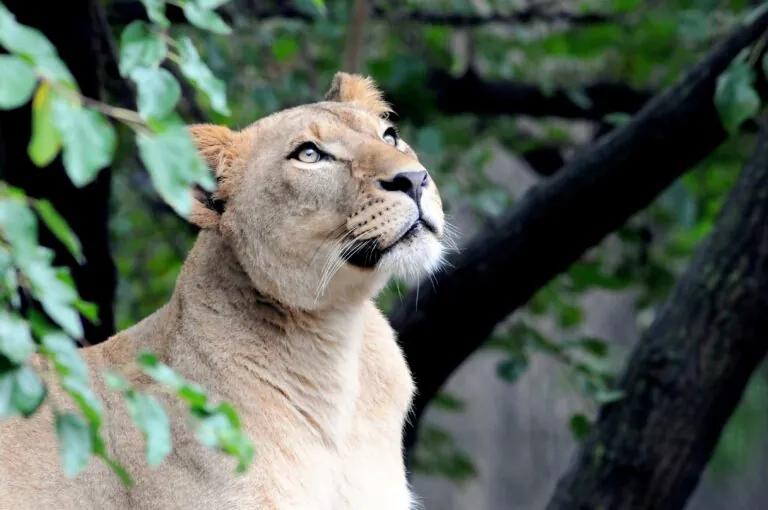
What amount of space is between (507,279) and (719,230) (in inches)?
35.4

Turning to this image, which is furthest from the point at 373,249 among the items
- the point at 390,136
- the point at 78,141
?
the point at 78,141

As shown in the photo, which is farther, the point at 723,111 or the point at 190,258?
the point at 723,111

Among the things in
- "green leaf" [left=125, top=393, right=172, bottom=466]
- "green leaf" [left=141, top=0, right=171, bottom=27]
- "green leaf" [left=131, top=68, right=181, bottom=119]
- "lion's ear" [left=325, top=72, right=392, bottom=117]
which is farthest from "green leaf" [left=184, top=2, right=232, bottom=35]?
"lion's ear" [left=325, top=72, right=392, bottom=117]

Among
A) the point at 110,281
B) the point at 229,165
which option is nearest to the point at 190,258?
the point at 229,165

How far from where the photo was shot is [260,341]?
348 centimetres

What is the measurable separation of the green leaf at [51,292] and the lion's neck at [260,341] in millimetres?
1696

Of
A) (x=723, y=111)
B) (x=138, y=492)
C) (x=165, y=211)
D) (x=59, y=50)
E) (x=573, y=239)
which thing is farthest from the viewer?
(x=165, y=211)

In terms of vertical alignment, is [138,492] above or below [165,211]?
below

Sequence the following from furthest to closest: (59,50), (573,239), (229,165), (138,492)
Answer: (573,239)
(59,50)
(229,165)
(138,492)

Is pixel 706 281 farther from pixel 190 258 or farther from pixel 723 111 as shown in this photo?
pixel 190 258

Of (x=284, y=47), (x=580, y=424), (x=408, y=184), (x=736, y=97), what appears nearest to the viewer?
(x=408, y=184)

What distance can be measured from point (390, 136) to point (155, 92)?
6.28 ft

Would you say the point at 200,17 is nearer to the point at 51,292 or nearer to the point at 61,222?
the point at 61,222

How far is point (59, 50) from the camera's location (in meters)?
4.72
